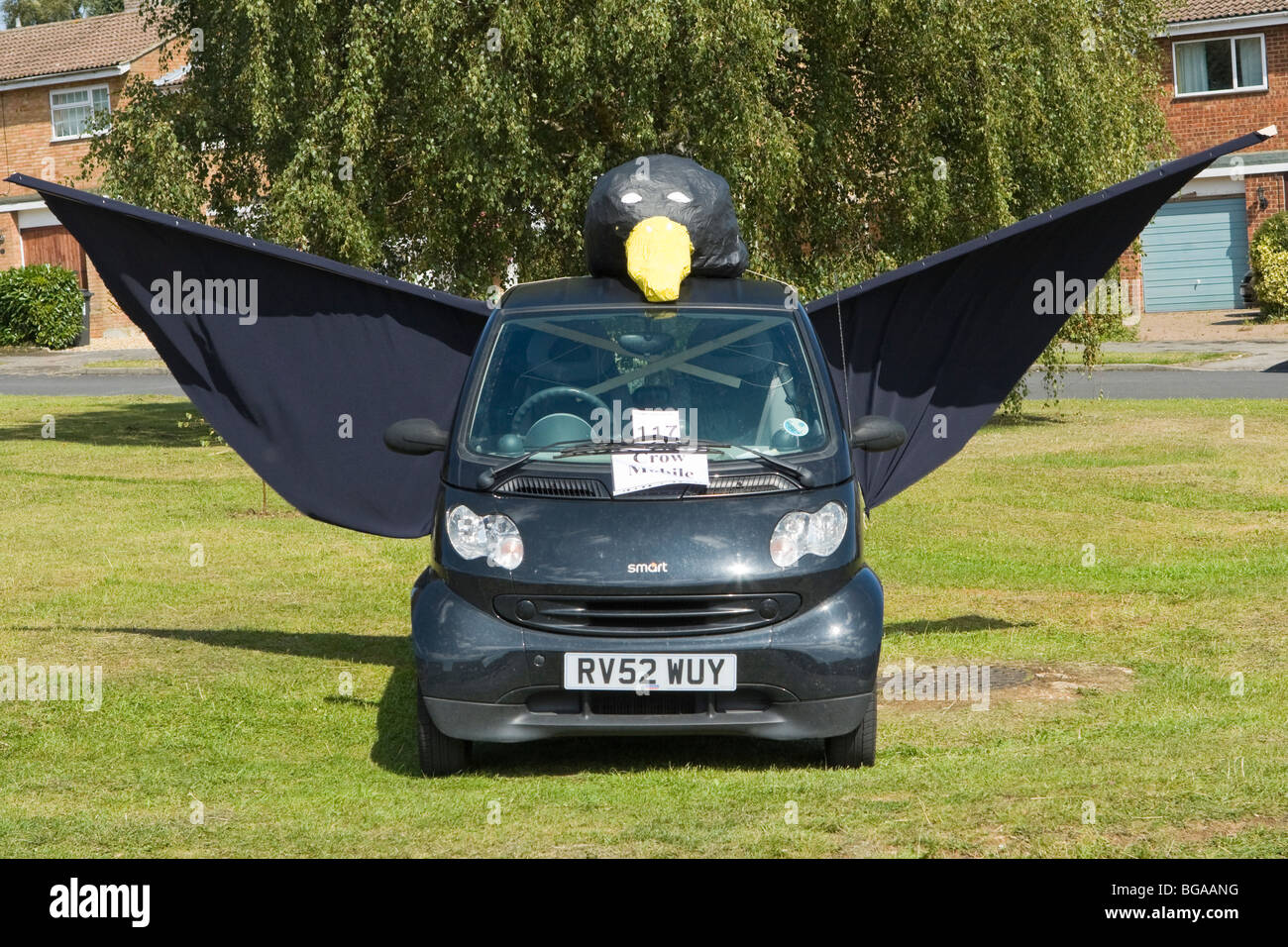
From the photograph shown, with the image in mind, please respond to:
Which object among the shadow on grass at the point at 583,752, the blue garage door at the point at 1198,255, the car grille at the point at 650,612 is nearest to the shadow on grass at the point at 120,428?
the shadow on grass at the point at 583,752

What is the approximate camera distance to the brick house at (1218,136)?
39.2 metres

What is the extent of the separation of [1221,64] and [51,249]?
108 feet

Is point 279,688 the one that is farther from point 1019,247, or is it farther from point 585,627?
point 1019,247

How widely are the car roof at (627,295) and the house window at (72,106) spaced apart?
43058 millimetres

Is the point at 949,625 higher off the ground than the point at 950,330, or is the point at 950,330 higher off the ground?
the point at 950,330

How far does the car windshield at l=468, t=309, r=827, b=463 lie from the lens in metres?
6.61

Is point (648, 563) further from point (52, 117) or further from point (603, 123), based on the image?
point (52, 117)

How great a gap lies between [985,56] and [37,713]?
13.3 m

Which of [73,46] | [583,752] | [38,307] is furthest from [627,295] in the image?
[73,46]

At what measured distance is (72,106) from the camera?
4719 centimetres

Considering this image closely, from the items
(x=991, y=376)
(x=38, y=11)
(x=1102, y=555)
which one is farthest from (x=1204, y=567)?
(x=38, y=11)

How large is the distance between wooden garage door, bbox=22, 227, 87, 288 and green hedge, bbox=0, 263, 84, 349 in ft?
9.60

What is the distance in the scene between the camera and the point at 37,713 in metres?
7.69

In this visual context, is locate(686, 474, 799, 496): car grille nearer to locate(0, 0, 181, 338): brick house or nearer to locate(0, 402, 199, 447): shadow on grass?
locate(0, 402, 199, 447): shadow on grass
